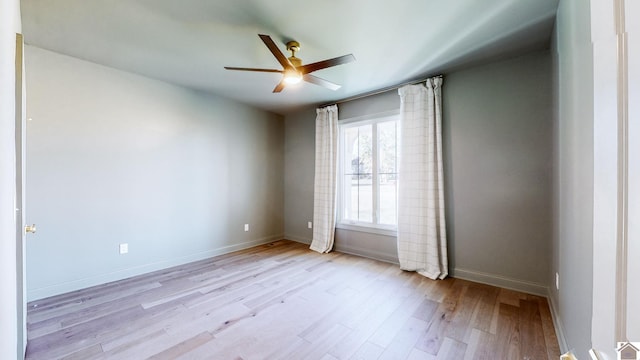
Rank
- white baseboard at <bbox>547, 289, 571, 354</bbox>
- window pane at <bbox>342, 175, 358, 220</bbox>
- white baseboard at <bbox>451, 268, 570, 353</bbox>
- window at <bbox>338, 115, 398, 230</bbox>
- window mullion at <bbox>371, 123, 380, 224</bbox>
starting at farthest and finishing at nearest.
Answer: window pane at <bbox>342, 175, 358, 220</bbox> → window mullion at <bbox>371, 123, 380, 224</bbox> → window at <bbox>338, 115, 398, 230</bbox> → white baseboard at <bbox>451, 268, 570, 353</bbox> → white baseboard at <bbox>547, 289, 571, 354</bbox>

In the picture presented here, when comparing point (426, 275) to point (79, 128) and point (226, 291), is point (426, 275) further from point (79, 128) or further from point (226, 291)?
point (79, 128)

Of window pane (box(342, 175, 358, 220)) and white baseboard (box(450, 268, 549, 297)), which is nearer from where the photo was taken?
white baseboard (box(450, 268, 549, 297))

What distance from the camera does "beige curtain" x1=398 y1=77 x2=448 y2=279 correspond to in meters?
3.00

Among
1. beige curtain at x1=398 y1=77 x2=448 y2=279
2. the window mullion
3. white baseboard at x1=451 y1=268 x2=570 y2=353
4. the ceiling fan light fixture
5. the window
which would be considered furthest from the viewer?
the window mullion

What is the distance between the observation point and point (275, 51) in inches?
81.4

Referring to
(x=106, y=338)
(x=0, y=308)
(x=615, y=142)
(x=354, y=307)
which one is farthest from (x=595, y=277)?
(x=106, y=338)

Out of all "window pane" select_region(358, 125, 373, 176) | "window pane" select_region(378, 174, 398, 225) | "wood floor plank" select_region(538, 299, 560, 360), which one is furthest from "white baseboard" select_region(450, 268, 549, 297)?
"window pane" select_region(358, 125, 373, 176)

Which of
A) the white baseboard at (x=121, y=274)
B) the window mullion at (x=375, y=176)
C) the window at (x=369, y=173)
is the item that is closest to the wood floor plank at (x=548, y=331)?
the window at (x=369, y=173)

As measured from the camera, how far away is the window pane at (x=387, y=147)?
3.62 metres

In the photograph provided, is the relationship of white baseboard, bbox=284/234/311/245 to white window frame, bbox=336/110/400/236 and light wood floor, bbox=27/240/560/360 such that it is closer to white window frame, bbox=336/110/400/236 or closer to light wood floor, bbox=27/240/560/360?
white window frame, bbox=336/110/400/236

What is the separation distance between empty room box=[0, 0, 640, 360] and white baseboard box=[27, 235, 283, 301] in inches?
0.6

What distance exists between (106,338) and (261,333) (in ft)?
3.68

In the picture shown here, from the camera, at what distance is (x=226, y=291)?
2658mm

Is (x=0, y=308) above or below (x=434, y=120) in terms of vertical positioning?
below
